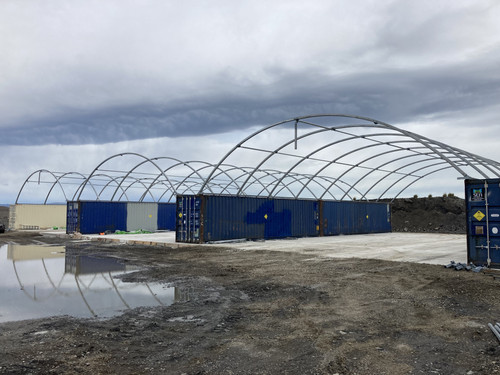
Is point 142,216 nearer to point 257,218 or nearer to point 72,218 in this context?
point 72,218

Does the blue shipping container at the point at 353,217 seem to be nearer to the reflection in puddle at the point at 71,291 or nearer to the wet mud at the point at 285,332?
the reflection in puddle at the point at 71,291

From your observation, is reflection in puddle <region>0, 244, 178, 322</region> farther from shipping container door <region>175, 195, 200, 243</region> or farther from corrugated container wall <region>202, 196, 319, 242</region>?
corrugated container wall <region>202, 196, 319, 242</region>

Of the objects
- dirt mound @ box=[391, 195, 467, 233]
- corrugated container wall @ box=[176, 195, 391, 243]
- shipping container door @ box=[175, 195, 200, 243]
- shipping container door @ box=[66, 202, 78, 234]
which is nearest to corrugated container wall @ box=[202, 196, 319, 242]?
corrugated container wall @ box=[176, 195, 391, 243]

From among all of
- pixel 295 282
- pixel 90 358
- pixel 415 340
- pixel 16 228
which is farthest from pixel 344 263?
pixel 16 228

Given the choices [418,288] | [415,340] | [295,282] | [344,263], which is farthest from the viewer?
[344,263]

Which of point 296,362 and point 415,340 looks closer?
point 296,362

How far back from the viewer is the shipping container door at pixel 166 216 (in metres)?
36.2

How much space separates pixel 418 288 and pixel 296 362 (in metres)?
5.66

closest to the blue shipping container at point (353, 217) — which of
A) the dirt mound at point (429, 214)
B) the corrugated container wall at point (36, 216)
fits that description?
the dirt mound at point (429, 214)

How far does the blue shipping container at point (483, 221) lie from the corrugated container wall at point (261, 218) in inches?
516

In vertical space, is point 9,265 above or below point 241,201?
below

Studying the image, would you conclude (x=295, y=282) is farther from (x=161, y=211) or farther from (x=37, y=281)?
(x=161, y=211)

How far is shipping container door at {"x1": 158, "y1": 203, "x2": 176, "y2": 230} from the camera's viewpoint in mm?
36188

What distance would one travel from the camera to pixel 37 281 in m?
10.5
